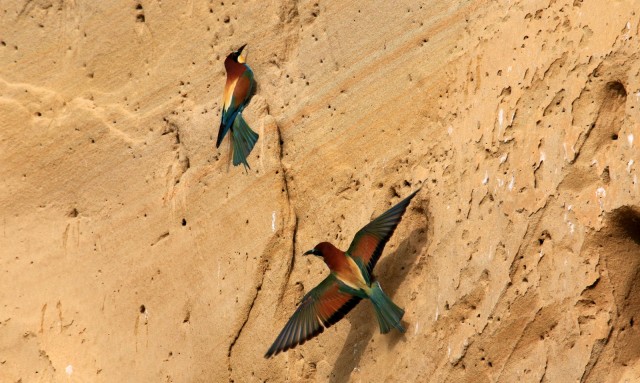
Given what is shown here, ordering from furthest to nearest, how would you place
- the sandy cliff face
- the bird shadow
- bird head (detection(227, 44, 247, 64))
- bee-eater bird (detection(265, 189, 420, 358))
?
bird head (detection(227, 44, 247, 64)) < the bird shadow < bee-eater bird (detection(265, 189, 420, 358)) < the sandy cliff face

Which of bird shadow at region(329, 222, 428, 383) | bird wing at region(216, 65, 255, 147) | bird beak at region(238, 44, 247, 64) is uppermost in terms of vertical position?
bird beak at region(238, 44, 247, 64)

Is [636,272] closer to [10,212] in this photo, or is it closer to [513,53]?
[513,53]

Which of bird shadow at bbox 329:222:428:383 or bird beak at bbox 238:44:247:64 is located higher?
bird beak at bbox 238:44:247:64

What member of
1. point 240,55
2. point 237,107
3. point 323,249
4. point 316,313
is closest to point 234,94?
point 237,107

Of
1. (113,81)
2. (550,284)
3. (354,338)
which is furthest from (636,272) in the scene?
(113,81)

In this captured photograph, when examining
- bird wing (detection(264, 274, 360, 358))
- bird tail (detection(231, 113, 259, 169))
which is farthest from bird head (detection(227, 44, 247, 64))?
bird wing (detection(264, 274, 360, 358))

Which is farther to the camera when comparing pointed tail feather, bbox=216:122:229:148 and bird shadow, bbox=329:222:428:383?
pointed tail feather, bbox=216:122:229:148

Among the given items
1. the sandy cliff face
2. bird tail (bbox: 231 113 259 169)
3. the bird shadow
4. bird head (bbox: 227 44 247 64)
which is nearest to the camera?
the sandy cliff face

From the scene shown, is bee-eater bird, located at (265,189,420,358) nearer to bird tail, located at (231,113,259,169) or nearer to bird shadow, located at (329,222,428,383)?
bird shadow, located at (329,222,428,383)
